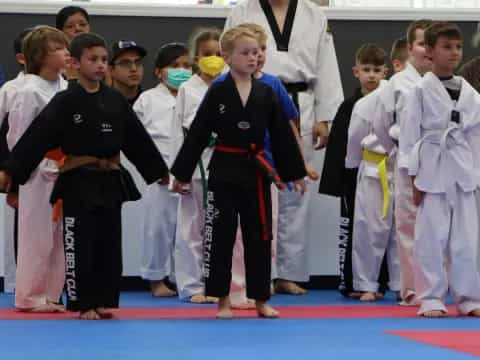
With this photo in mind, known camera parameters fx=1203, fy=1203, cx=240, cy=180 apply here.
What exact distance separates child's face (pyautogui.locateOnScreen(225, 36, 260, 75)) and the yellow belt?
1715mm

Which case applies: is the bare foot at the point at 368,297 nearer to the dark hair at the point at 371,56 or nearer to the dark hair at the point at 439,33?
the dark hair at the point at 371,56

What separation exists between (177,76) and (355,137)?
55.0 inches

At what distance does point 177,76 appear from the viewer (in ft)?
28.0

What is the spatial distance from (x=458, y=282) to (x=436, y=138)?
0.80 m

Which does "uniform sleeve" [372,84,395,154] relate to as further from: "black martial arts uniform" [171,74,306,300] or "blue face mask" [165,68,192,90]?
"blue face mask" [165,68,192,90]

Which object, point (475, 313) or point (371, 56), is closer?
point (475, 313)

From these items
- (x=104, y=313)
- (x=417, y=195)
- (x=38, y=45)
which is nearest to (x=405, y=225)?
(x=417, y=195)

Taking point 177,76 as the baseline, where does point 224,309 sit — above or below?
below

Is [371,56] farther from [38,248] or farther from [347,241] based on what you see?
[38,248]

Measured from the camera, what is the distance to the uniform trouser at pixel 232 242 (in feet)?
Result: 20.9

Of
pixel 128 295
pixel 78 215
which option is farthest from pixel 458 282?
pixel 128 295

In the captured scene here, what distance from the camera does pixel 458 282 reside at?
6.63m

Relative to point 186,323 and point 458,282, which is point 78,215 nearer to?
point 186,323

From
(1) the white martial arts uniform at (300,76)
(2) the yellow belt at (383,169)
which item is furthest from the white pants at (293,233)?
(2) the yellow belt at (383,169)
